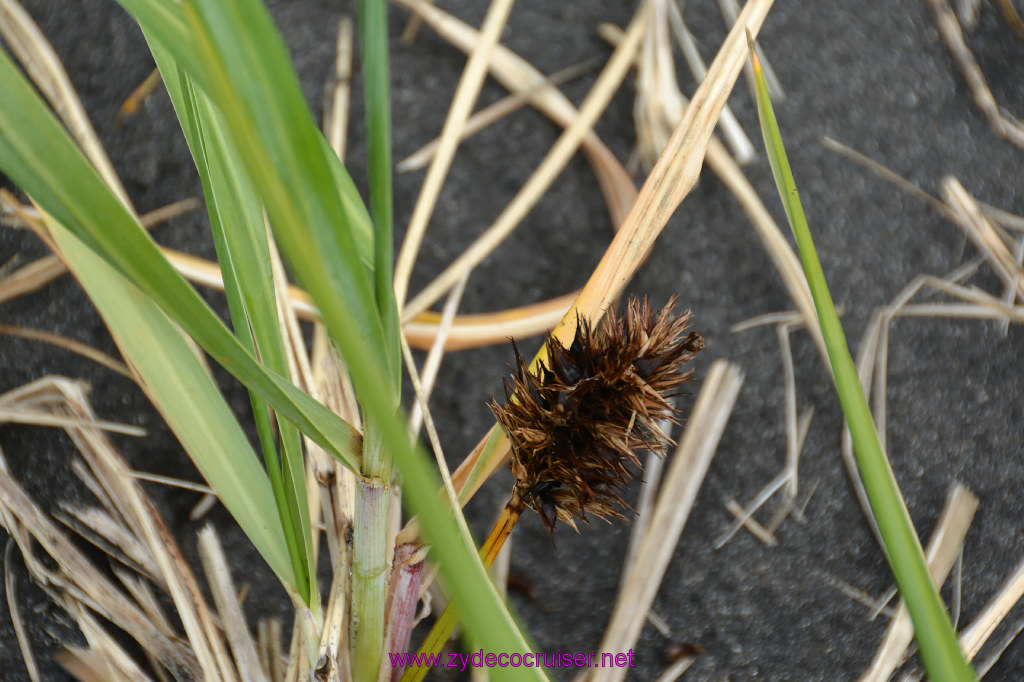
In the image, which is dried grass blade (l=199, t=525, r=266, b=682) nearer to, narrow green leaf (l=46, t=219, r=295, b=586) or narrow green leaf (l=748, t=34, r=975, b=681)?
narrow green leaf (l=46, t=219, r=295, b=586)

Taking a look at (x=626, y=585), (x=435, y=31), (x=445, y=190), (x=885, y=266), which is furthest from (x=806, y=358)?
(x=435, y=31)

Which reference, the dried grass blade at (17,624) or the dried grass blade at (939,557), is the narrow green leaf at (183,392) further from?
the dried grass blade at (939,557)

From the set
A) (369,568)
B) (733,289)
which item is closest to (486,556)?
(369,568)

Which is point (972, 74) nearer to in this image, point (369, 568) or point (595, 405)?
point (595, 405)

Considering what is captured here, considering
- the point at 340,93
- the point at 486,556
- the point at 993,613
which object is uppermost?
the point at 340,93

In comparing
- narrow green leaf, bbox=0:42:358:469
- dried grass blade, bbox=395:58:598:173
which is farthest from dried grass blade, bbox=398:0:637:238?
narrow green leaf, bbox=0:42:358:469
